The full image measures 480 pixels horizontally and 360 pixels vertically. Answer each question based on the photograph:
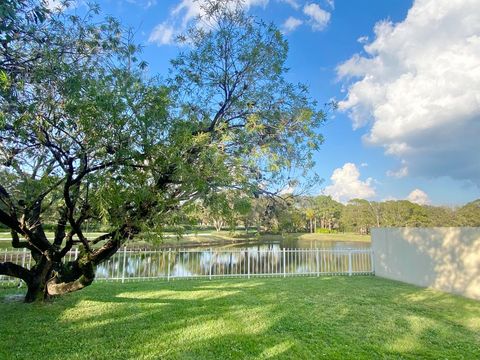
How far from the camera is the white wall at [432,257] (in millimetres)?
7367

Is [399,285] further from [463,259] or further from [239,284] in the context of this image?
[239,284]

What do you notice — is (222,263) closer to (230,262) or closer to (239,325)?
(230,262)

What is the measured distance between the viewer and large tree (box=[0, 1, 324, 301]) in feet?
10.0

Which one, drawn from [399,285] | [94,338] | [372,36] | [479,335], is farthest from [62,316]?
[372,36]

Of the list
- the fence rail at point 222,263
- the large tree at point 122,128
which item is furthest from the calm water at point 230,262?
the large tree at point 122,128

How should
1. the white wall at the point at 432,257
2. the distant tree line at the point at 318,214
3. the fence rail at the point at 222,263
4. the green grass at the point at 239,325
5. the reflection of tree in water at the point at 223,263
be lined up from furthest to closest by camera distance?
the reflection of tree in water at the point at 223,263 → the fence rail at the point at 222,263 → the white wall at the point at 432,257 → the green grass at the point at 239,325 → the distant tree line at the point at 318,214

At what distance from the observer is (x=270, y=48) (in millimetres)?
4582

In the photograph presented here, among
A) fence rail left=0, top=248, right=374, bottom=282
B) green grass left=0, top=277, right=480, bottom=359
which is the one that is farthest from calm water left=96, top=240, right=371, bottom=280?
green grass left=0, top=277, right=480, bottom=359

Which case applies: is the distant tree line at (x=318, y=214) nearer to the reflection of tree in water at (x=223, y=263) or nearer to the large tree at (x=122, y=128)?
the large tree at (x=122, y=128)

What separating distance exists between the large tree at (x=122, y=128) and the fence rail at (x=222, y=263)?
3.72m

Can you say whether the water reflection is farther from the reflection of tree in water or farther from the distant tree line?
the distant tree line

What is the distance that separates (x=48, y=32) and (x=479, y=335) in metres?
6.82

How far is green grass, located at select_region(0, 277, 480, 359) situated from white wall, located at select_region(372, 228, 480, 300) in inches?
25.2

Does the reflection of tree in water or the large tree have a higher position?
the large tree
